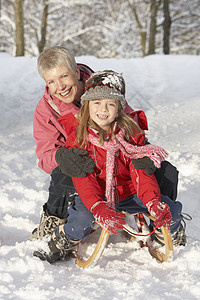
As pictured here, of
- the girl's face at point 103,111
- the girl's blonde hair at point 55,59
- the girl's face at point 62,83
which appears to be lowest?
the girl's face at point 103,111

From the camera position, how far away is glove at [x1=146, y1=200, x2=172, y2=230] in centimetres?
206

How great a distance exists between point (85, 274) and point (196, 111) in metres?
4.37

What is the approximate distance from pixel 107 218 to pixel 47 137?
0.87 m

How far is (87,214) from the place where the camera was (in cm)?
221

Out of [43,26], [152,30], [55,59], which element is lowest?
[43,26]

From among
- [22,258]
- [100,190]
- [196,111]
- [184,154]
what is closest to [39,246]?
[22,258]

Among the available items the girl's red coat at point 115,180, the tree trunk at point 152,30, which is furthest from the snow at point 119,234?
the tree trunk at point 152,30

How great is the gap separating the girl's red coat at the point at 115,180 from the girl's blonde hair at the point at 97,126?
0.15 feet

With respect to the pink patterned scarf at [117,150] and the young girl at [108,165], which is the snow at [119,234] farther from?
the pink patterned scarf at [117,150]

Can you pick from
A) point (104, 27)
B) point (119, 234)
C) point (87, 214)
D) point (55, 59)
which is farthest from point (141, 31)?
point (87, 214)

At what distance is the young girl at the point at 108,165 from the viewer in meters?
2.22

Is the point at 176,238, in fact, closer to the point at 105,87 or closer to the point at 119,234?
the point at 119,234

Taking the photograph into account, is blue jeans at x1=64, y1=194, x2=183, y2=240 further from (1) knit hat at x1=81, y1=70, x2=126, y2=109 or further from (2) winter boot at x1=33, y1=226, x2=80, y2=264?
(1) knit hat at x1=81, y1=70, x2=126, y2=109

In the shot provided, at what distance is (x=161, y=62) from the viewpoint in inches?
327
